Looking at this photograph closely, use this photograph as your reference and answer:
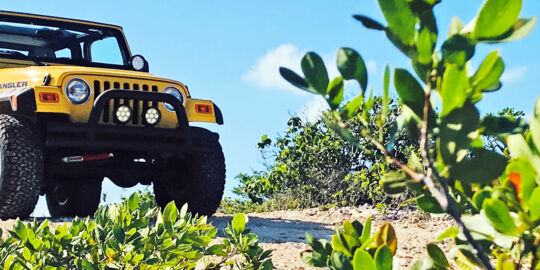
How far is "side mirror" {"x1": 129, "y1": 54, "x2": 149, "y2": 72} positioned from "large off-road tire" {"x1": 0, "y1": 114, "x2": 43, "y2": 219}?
1602 millimetres

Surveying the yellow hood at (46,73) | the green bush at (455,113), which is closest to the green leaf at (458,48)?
the green bush at (455,113)

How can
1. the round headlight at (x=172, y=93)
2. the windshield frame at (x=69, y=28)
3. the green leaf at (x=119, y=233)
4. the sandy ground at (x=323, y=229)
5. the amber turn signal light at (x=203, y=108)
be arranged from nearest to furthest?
the green leaf at (x=119, y=233) → the sandy ground at (x=323, y=229) → the round headlight at (x=172, y=93) → the amber turn signal light at (x=203, y=108) → the windshield frame at (x=69, y=28)

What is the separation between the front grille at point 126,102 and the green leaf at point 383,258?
181 inches

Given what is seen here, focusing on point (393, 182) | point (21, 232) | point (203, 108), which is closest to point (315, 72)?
point (393, 182)

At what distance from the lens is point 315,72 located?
0.67 metres

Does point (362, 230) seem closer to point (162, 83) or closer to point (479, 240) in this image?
point (479, 240)

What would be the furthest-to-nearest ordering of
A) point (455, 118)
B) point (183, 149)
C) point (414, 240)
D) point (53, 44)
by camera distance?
point (53, 44), point (183, 149), point (414, 240), point (455, 118)

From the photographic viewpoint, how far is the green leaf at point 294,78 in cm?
68

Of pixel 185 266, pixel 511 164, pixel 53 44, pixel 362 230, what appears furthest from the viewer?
pixel 53 44

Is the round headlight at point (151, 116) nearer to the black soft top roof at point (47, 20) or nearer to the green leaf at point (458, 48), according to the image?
the black soft top roof at point (47, 20)

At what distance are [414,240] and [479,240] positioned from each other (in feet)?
11.3

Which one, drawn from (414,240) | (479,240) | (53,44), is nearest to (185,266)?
(479,240)

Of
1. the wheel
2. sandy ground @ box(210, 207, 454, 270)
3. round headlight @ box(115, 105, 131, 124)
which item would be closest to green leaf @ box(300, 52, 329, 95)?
sandy ground @ box(210, 207, 454, 270)

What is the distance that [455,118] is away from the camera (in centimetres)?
59
